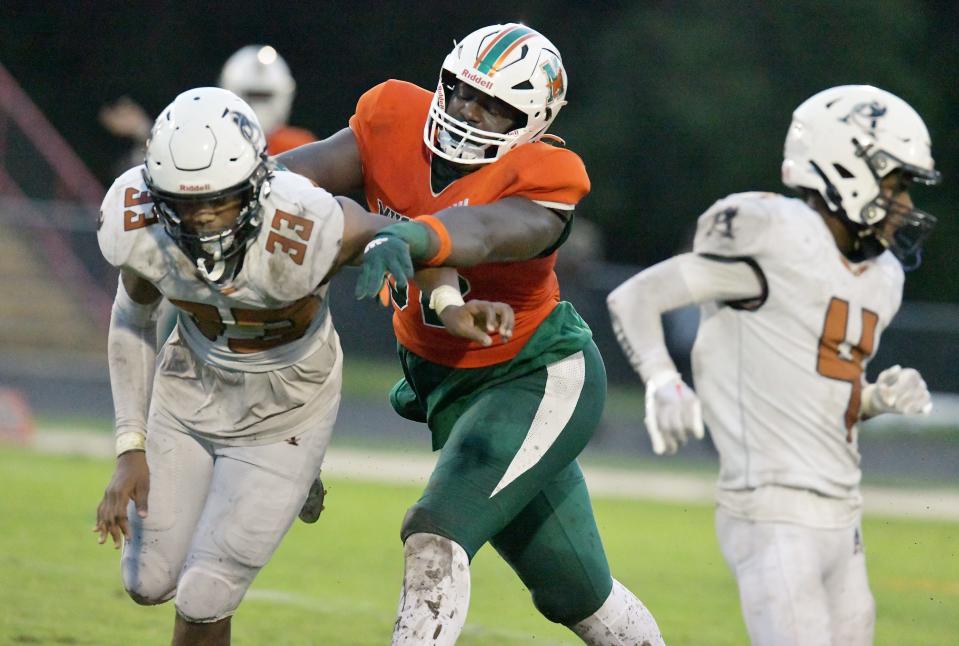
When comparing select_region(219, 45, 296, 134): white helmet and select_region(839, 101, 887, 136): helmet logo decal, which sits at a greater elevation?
select_region(839, 101, 887, 136): helmet logo decal

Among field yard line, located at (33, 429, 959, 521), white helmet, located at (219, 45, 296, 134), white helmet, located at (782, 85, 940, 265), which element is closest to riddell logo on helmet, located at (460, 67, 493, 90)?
white helmet, located at (782, 85, 940, 265)

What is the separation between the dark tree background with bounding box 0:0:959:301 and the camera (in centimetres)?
1919

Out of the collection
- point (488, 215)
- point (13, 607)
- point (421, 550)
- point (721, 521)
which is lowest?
point (13, 607)

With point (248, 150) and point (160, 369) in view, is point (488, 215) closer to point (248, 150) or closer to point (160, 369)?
point (248, 150)

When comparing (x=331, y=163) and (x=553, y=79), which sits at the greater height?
(x=553, y=79)

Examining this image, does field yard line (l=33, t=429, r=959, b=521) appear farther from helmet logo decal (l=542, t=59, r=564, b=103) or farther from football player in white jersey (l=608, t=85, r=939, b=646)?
football player in white jersey (l=608, t=85, r=939, b=646)

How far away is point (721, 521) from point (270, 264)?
1.35m

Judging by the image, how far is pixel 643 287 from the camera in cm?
404

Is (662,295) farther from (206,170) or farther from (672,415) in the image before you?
(206,170)

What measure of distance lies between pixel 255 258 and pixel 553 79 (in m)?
1.03

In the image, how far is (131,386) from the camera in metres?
4.50

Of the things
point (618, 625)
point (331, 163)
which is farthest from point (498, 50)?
point (618, 625)

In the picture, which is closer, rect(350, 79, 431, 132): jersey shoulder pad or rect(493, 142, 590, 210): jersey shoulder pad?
rect(493, 142, 590, 210): jersey shoulder pad

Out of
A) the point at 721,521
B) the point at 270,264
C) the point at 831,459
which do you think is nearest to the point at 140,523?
the point at 270,264
